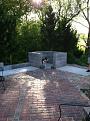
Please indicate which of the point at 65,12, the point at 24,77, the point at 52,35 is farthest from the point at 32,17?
the point at 24,77

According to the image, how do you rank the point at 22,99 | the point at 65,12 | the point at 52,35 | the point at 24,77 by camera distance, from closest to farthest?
the point at 22,99 < the point at 24,77 < the point at 52,35 < the point at 65,12

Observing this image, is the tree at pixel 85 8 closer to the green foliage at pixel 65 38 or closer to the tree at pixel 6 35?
the green foliage at pixel 65 38

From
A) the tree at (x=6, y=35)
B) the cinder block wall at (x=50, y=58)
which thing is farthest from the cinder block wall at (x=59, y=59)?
the tree at (x=6, y=35)

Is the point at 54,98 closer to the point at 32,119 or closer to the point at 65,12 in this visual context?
the point at 32,119

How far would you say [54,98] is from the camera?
8.68 meters

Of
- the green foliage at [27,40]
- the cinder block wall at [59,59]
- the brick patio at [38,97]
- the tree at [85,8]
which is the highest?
the tree at [85,8]

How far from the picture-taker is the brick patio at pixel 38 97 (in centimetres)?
717

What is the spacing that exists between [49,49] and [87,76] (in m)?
4.84

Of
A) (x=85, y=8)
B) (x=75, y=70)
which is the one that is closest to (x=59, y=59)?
(x=75, y=70)

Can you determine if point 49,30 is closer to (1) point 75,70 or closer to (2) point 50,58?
(2) point 50,58

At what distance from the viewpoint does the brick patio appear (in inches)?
282

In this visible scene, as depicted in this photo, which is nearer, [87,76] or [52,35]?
[87,76]

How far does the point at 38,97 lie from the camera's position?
347 inches

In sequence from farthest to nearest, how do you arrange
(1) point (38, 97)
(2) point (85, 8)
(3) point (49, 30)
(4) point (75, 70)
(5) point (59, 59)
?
1. (2) point (85, 8)
2. (3) point (49, 30)
3. (5) point (59, 59)
4. (4) point (75, 70)
5. (1) point (38, 97)
